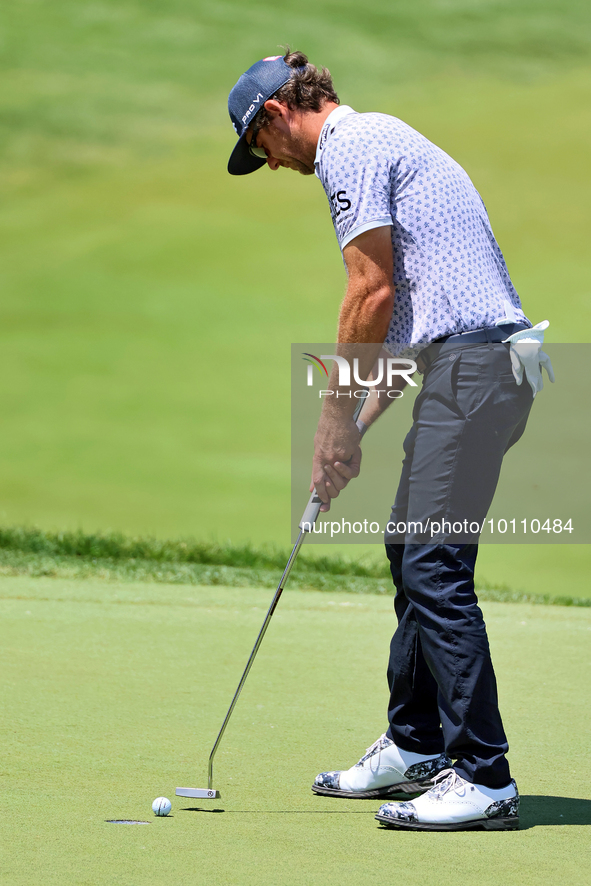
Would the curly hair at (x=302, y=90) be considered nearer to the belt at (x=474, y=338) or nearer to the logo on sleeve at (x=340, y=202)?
the logo on sleeve at (x=340, y=202)

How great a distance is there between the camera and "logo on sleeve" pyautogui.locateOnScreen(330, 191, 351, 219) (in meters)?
2.13

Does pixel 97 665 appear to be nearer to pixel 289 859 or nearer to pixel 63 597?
pixel 63 597

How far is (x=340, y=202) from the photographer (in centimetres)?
214

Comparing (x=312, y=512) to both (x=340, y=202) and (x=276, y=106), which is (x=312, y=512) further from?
(x=276, y=106)

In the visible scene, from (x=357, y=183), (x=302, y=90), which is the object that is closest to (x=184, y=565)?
(x=302, y=90)

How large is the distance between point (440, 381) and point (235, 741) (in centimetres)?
110

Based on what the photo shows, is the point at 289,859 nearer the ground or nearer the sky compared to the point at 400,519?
nearer the ground

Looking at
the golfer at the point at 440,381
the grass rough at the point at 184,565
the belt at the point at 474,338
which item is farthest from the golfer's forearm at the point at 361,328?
the grass rough at the point at 184,565

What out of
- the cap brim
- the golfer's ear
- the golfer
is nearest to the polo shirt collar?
the golfer

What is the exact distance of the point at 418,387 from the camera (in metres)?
2.36

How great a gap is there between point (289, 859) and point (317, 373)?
136cm

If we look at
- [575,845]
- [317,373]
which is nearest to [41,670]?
[317,373]

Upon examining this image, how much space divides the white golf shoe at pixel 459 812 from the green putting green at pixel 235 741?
0.10 ft

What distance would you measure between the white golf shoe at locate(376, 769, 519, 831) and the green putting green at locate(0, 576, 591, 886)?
0.10 ft
